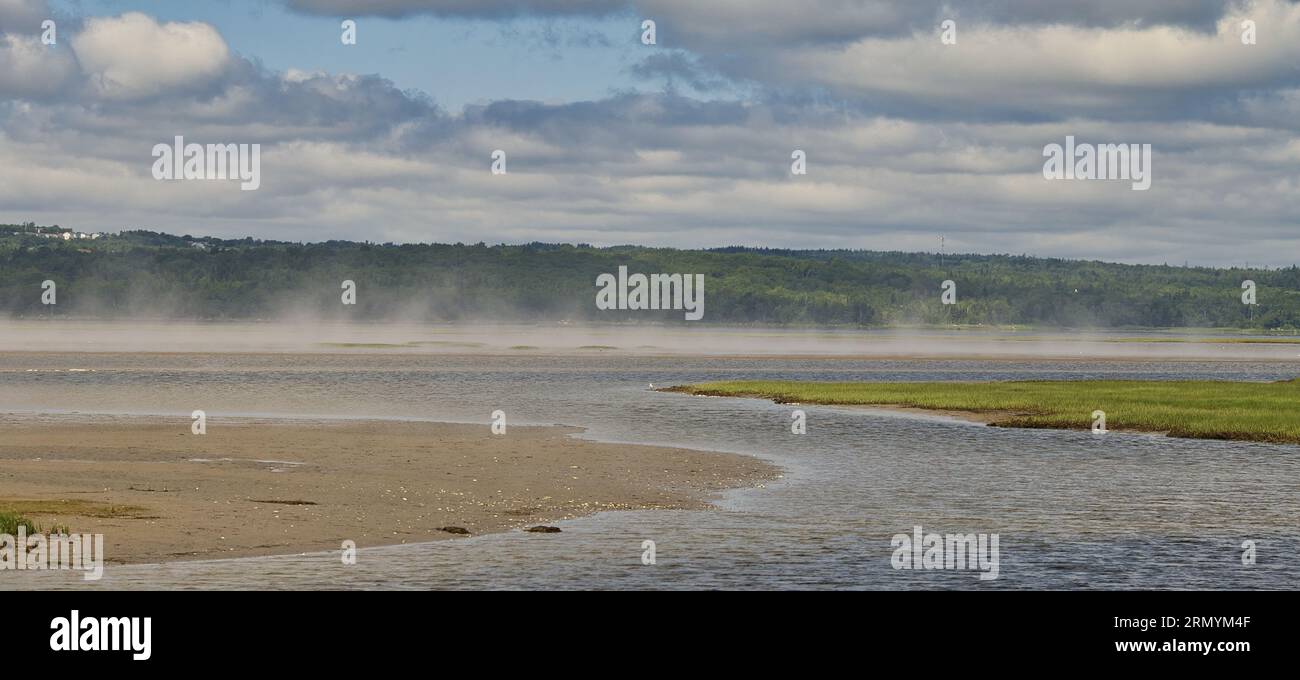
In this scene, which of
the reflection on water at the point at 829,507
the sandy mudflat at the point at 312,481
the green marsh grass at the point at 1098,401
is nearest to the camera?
the reflection on water at the point at 829,507

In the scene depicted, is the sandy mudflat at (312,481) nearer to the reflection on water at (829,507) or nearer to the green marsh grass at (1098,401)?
the reflection on water at (829,507)

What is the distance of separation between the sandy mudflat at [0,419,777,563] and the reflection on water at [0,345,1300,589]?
6.46ft

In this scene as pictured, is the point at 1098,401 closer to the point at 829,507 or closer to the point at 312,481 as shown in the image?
the point at 829,507

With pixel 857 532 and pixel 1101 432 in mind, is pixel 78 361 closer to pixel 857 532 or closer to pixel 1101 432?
pixel 1101 432

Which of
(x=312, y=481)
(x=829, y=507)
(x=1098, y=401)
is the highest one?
(x=312, y=481)

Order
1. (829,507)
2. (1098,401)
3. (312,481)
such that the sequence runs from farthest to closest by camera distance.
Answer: (1098,401)
(312,481)
(829,507)

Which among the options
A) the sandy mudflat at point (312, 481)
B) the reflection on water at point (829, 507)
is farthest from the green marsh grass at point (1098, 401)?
the sandy mudflat at point (312, 481)

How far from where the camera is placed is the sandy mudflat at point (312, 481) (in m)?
31.9

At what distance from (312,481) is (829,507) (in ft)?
49.2

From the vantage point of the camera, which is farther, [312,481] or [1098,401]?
[1098,401]

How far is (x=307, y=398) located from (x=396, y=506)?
49050 mm

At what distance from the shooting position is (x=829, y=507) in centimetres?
3891

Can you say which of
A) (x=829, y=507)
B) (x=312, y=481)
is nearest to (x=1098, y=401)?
(x=829, y=507)

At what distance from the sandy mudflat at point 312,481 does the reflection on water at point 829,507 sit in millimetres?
1970
